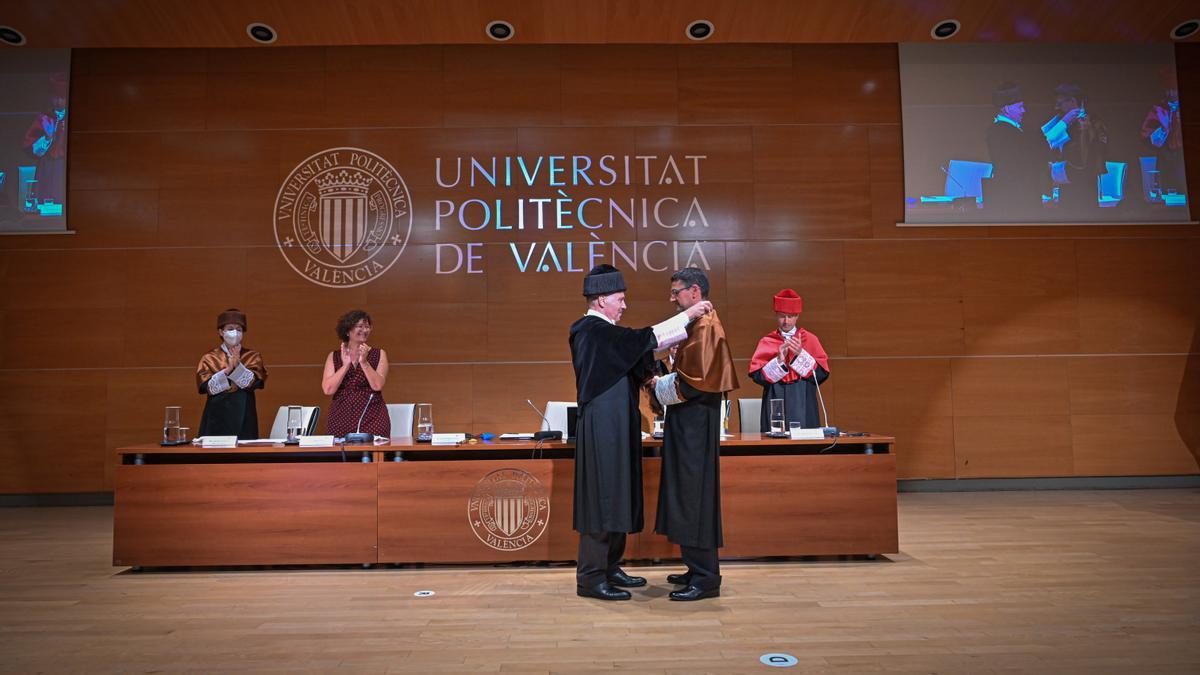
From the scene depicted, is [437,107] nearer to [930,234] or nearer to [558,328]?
[558,328]

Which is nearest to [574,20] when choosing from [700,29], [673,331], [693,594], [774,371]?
[700,29]

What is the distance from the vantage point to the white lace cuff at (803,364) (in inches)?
221

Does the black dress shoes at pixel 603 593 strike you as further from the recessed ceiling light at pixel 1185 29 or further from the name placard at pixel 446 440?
the recessed ceiling light at pixel 1185 29

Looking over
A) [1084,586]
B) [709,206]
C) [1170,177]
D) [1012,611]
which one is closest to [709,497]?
[1012,611]

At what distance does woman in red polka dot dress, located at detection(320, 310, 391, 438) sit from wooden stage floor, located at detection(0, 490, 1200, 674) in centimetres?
103

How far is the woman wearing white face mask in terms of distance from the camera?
5488 mm

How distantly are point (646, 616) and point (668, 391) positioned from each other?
3.28ft

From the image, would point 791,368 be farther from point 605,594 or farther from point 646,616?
point 646,616

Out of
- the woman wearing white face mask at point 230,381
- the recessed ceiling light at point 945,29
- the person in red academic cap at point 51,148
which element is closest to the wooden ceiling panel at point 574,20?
the recessed ceiling light at point 945,29

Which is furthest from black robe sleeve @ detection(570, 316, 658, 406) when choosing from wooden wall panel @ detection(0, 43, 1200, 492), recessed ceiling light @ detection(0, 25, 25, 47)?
recessed ceiling light @ detection(0, 25, 25, 47)

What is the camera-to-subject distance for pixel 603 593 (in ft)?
12.2

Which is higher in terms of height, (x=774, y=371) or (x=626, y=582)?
(x=774, y=371)

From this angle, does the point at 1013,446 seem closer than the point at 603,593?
No

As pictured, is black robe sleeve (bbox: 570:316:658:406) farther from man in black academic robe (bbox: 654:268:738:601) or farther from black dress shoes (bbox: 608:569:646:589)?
black dress shoes (bbox: 608:569:646:589)
